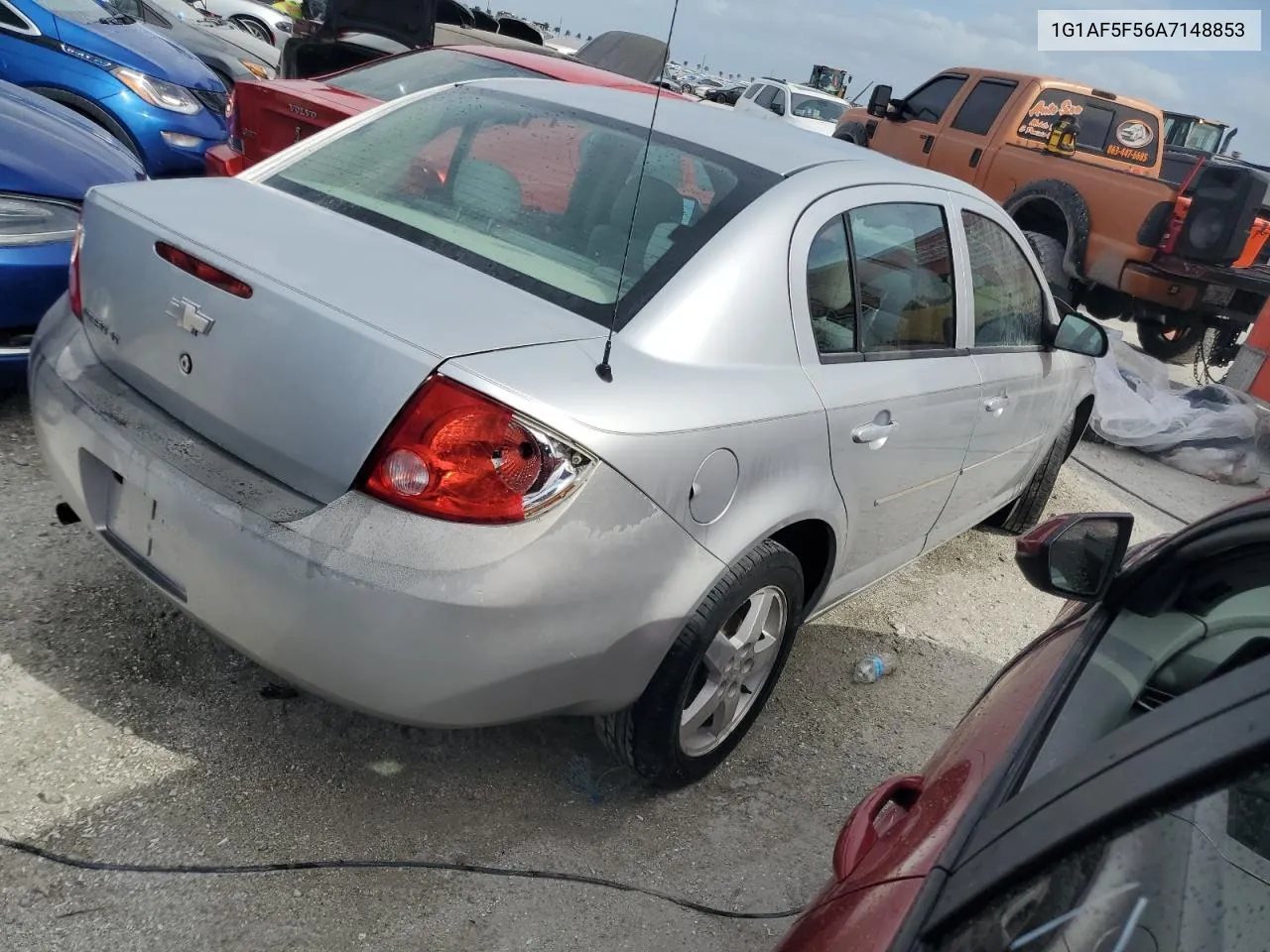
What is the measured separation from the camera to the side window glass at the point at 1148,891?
3.53 ft

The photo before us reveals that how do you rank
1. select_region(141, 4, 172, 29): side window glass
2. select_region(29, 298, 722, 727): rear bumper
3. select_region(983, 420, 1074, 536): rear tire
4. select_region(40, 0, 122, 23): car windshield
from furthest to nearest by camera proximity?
select_region(141, 4, 172, 29): side window glass, select_region(40, 0, 122, 23): car windshield, select_region(983, 420, 1074, 536): rear tire, select_region(29, 298, 722, 727): rear bumper

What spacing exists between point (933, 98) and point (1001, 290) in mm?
7835

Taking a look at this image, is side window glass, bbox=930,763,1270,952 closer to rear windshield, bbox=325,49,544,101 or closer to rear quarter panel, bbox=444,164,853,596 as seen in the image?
rear quarter panel, bbox=444,164,853,596

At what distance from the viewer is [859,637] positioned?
3814mm

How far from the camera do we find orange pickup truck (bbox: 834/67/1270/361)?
8109mm

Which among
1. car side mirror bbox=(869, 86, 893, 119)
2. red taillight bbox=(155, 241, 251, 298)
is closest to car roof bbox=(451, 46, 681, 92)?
red taillight bbox=(155, 241, 251, 298)

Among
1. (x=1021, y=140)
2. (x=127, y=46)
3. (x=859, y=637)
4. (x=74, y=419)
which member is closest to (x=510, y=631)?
(x=74, y=419)

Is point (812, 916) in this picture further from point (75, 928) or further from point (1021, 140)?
point (1021, 140)

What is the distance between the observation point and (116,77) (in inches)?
263

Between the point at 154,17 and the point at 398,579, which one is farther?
the point at 154,17

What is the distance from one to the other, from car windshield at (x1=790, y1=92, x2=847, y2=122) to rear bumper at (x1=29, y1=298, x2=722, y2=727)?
737 inches

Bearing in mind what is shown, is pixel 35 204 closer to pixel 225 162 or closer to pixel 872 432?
pixel 225 162

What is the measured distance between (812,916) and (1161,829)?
496 mm

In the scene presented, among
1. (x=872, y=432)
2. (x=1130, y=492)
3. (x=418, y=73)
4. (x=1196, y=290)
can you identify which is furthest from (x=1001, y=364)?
(x=1196, y=290)
